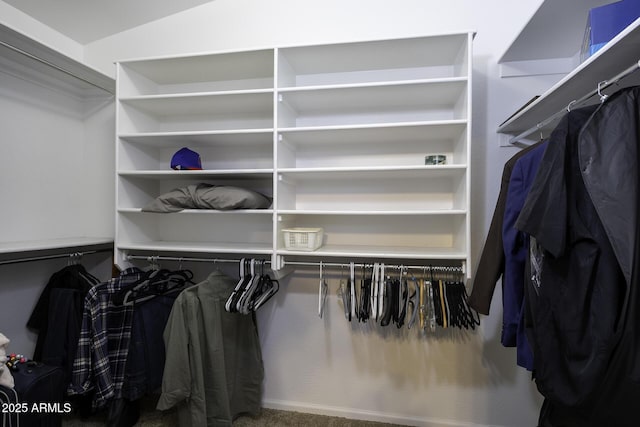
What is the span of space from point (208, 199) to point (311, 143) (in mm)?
736

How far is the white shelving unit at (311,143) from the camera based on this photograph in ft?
5.14

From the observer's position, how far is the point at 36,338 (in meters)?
1.86

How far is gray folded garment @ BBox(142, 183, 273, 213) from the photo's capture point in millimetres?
1604

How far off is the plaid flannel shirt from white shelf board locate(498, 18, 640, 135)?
2299 mm

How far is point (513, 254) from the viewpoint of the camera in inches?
46.3

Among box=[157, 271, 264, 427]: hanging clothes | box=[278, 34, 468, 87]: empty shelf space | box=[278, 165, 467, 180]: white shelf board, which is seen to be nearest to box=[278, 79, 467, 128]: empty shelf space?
box=[278, 34, 468, 87]: empty shelf space

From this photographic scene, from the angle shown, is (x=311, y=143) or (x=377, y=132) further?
(x=311, y=143)

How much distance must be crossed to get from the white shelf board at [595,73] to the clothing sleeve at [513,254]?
0.93ft

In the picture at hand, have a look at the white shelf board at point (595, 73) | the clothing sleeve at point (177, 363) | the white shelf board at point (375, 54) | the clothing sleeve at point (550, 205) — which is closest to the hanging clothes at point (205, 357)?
the clothing sleeve at point (177, 363)

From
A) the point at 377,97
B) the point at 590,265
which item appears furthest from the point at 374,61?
the point at 590,265

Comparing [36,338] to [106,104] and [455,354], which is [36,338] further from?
[455,354]

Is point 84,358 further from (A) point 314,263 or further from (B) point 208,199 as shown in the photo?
(A) point 314,263

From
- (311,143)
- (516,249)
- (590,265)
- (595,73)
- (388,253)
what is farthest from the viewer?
(311,143)

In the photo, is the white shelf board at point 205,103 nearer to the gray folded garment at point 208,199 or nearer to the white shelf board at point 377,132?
the white shelf board at point 377,132
